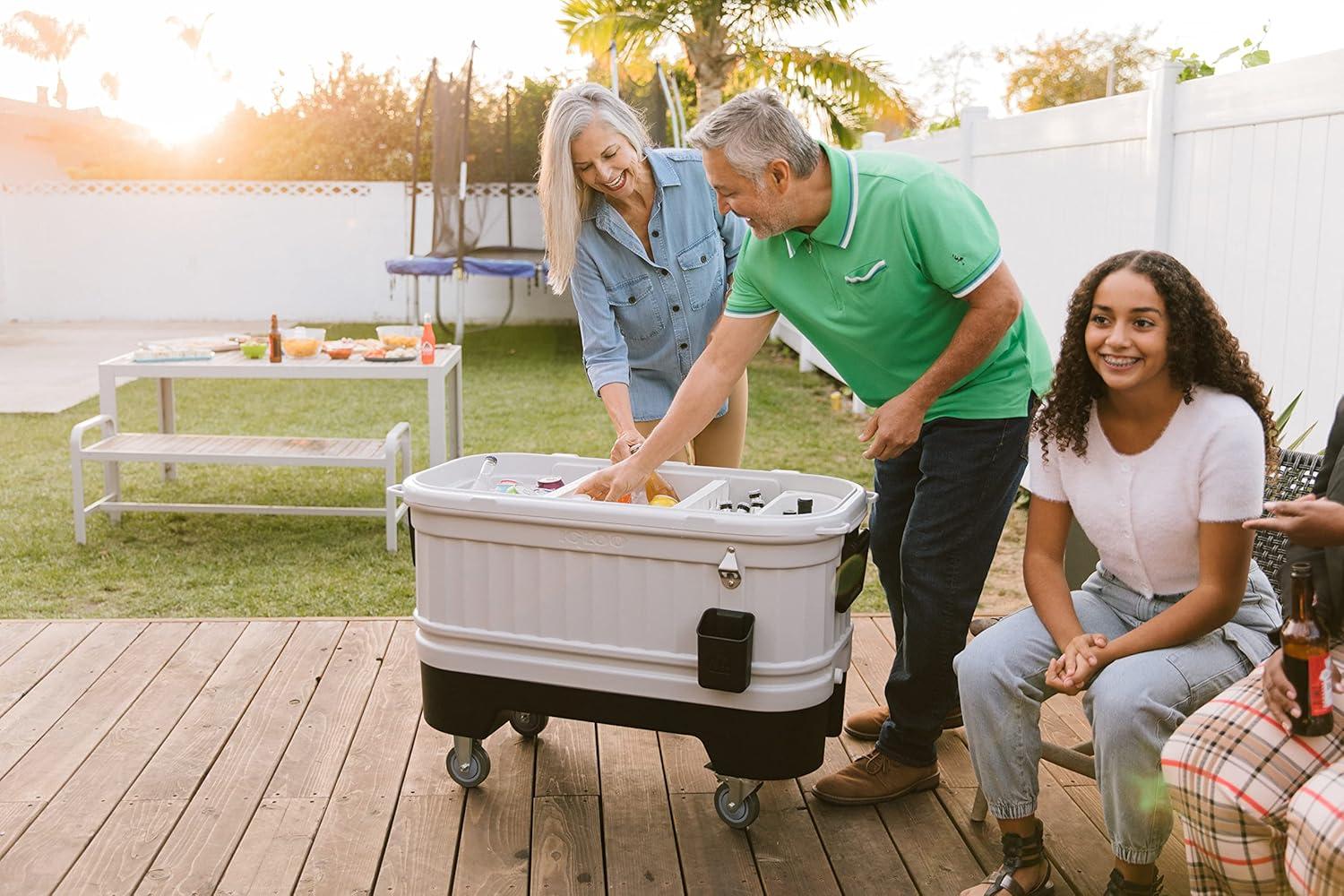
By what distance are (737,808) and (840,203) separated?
112 centimetres

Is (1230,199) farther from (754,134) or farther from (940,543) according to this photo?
(754,134)

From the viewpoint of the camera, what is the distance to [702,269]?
2754 mm

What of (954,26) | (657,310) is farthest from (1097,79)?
(657,310)

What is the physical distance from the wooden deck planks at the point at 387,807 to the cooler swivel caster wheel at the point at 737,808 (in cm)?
3

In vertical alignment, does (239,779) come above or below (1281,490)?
below

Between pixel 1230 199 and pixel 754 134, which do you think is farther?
pixel 1230 199

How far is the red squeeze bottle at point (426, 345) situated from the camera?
4.56 meters

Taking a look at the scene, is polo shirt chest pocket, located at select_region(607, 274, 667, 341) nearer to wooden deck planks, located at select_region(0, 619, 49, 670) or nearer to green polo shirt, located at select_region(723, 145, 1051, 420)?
green polo shirt, located at select_region(723, 145, 1051, 420)

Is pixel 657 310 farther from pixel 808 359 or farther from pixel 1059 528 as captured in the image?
pixel 808 359

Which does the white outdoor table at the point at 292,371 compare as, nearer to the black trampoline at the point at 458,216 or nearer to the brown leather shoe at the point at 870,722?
Result: the brown leather shoe at the point at 870,722

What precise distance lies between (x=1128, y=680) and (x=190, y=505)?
3.68 m

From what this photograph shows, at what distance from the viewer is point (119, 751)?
256 cm

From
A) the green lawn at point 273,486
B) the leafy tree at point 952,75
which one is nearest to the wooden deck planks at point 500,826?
the green lawn at point 273,486

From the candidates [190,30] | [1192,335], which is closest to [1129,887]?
[1192,335]
